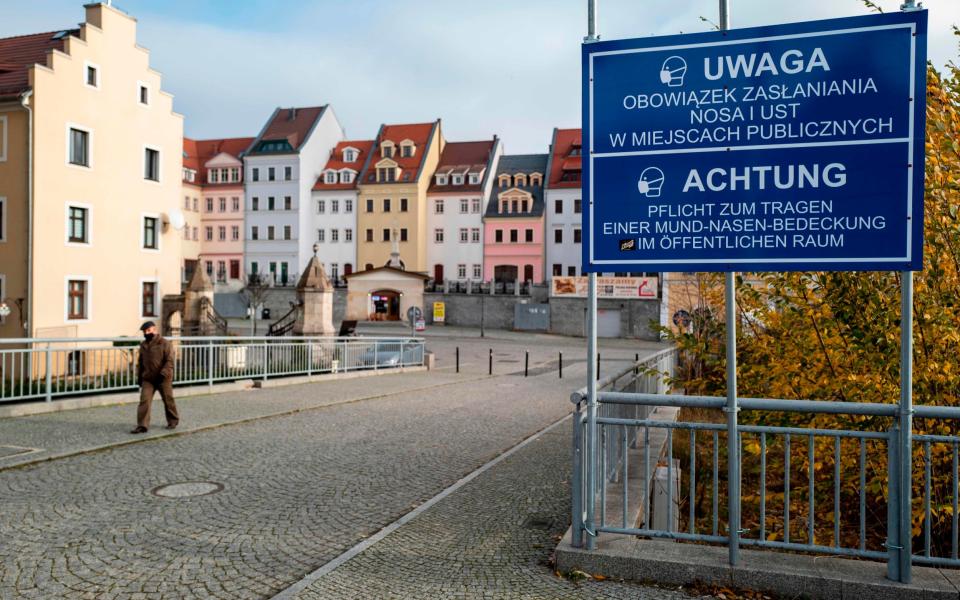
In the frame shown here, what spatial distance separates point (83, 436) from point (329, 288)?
58.9ft

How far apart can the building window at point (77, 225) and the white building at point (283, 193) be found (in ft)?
130

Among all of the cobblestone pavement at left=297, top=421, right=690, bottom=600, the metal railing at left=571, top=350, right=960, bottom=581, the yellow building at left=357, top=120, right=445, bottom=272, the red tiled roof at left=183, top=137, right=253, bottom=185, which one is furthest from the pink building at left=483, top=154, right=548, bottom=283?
the cobblestone pavement at left=297, top=421, right=690, bottom=600

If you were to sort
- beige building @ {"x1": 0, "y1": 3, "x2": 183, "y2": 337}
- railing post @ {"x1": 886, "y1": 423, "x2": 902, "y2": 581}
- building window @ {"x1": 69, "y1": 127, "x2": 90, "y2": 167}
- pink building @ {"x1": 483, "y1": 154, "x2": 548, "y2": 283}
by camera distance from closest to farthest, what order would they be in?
railing post @ {"x1": 886, "y1": 423, "x2": 902, "y2": 581}
beige building @ {"x1": 0, "y1": 3, "x2": 183, "y2": 337}
building window @ {"x1": 69, "y1": 127, "x2": 90, "y2": 167}
pink building @ {"x1": 483, "y1": 154, "x2": 548, "y2": 283}

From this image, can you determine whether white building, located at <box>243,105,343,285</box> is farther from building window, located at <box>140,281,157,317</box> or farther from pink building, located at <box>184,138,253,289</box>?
building window, located at <box>140,281,157,317</box>

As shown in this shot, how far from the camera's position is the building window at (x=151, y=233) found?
33.6 metres

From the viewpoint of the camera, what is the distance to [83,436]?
393 inches

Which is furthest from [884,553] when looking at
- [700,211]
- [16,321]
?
[16,321]

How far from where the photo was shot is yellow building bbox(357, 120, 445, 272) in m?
69.1

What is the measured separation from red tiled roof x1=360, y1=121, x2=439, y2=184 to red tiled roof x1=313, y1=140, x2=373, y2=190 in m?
1.16

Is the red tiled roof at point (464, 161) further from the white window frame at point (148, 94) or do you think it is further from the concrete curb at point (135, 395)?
the concrete curb at point (135, 395)

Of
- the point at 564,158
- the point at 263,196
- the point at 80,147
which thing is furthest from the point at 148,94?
the point at 564,158

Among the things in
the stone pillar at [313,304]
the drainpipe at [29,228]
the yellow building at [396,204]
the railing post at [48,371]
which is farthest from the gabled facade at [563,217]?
the railing post at [48,371]

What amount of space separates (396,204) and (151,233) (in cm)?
3676

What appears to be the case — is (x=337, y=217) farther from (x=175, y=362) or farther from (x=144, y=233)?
(x=175, y=362)
